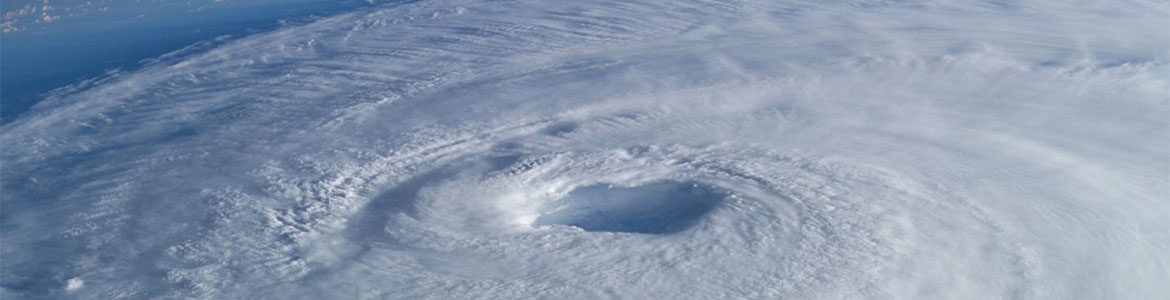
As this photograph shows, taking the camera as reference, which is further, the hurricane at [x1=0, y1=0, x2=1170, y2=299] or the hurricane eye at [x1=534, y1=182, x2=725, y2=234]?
the hurricane eye at [x1=534, y1=182, x2=725, y2=234]

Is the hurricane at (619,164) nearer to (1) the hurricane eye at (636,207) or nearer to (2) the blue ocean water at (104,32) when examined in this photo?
(1) the hurricane eye at (636,207)

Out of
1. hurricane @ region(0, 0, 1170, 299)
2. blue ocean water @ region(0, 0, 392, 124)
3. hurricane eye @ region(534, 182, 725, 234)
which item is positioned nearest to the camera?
hurricane @ region(0, 0, 1170, 299)

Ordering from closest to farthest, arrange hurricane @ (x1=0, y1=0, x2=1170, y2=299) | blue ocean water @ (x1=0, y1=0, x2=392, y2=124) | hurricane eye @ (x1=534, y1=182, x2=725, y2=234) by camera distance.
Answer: hurricane @ (x1=0, y1=0, x2=1170, y2=299) < hurricane eye @ (x1=534, y1=182, x2=725, y2=234) < blue ocean water @ (x1=0, y1=0, x2=392, y2=124)

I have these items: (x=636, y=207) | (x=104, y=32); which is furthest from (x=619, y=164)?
(x=104, y=32)

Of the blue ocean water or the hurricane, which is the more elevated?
the blue ocean water

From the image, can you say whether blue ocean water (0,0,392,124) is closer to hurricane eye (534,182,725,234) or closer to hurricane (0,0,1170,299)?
hurricane (0,0,1170,299)

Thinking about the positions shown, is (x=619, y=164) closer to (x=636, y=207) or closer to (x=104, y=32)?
(x=636, y=207)

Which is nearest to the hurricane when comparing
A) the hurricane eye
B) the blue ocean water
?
the hurricane eye
